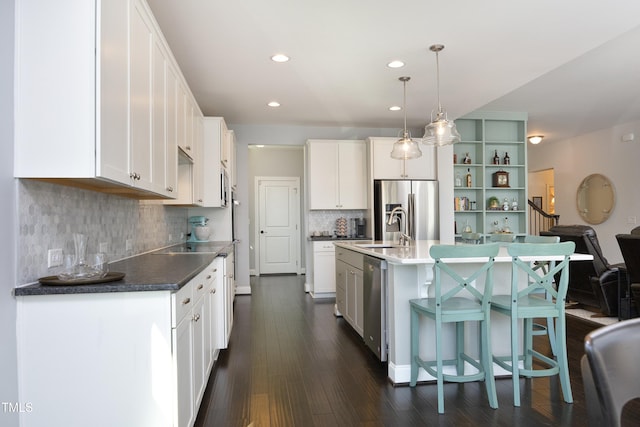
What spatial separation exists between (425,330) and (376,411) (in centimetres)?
72

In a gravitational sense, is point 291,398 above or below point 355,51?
below

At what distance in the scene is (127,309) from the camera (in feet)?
5.43

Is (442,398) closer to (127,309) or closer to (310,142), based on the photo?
(127,309)

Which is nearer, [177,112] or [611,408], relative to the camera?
[611,408]

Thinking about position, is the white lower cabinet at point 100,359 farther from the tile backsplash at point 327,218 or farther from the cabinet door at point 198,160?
the tile backsplash at point 327,218

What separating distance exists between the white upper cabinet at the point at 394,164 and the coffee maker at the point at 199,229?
2557 millimetres

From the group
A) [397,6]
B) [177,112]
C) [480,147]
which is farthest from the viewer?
[480,147]

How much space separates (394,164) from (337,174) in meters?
0.87

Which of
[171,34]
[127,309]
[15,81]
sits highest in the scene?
[171,34]

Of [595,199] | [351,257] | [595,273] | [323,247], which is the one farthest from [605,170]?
[351,257]

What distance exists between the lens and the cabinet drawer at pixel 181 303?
1717 millimetres

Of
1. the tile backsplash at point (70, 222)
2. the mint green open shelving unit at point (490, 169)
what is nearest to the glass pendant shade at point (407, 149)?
the tile backsplash at point (70, 222)

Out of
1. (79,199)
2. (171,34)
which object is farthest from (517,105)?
(79,199)

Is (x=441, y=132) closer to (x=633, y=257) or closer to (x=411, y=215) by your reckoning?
(x=633, y=257)
